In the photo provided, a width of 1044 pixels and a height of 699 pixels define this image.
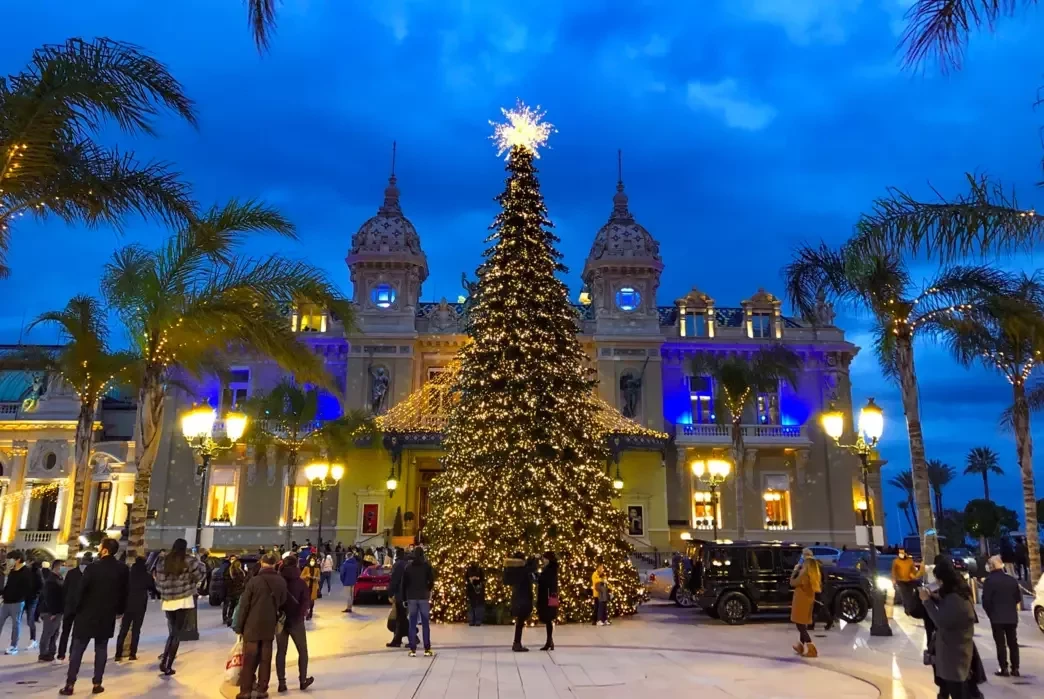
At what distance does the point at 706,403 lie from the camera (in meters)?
39.1

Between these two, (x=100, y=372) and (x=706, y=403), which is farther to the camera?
(x=706, y=403)

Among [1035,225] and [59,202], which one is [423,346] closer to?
[59,202]

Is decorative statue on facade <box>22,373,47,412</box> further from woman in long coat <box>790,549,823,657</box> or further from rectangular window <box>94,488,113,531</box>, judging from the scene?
woman in long coat <box>790,549,823,657</box>

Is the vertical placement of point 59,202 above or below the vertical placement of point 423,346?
below

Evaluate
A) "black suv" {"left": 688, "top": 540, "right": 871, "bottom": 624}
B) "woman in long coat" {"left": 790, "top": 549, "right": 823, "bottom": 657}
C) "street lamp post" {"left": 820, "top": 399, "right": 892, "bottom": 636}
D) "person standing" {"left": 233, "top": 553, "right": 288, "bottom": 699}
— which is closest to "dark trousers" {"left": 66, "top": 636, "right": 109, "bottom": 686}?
"person standing" {"left": 233, "top": 553, "right": 288, "bottom": 699}

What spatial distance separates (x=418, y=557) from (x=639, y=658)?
3.88 m

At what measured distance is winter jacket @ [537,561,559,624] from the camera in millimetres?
12367

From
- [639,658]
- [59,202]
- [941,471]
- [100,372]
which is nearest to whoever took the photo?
[59,202]

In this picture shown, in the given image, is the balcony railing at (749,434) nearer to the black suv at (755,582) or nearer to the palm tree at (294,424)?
the palm tree at (294,424)

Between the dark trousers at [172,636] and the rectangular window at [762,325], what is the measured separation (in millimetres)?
34249

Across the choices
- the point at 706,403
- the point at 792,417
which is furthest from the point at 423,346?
the point at 792,417

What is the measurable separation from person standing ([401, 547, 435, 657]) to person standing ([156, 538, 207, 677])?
3170 mm

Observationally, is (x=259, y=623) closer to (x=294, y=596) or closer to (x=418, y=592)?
(x=294, y=596)

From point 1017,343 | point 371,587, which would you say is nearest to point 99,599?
point 371,587
